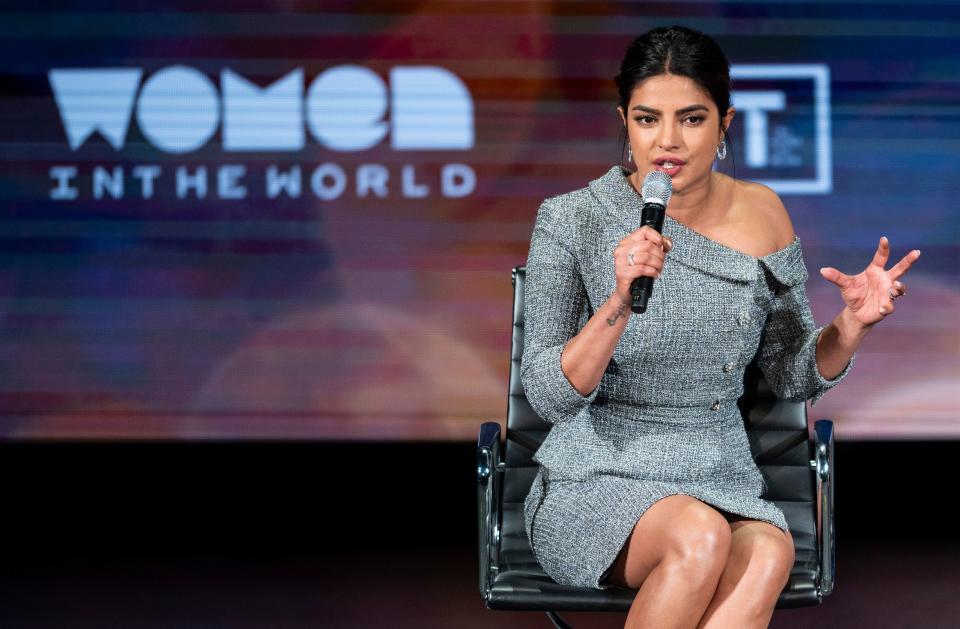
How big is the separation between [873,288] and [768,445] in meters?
0.54

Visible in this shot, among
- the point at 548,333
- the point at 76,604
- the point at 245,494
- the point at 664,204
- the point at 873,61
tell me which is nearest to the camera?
the point at 664,204

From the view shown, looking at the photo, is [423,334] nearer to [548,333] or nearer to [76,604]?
[76,604]

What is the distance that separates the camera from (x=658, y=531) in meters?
1.94

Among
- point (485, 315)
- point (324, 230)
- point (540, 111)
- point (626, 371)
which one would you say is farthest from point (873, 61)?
point (626, 371)

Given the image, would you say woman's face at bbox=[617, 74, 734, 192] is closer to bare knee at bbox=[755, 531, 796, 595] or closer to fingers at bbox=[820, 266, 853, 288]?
fingers at bbox=[820, 266, 853, 288]

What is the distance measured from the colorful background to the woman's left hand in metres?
1.85

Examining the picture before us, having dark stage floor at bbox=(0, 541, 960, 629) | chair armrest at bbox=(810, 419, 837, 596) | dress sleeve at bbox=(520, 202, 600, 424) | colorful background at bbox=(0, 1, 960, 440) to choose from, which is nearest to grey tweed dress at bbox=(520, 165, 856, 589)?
dress sleeve at bbox=(520, 202, 600, 424)

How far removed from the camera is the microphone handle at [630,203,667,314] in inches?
69.0

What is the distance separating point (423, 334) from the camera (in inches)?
157

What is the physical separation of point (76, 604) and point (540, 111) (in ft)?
6.87

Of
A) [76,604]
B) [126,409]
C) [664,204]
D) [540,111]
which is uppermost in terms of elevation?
[540,111]

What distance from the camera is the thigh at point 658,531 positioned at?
190cm

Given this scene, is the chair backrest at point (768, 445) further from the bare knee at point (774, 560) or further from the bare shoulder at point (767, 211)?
the bare knee at point (774, 560)

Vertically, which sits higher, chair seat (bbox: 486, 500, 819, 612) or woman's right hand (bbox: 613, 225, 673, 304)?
woman's right hand (bbox: 613, 225, 673, 304)
